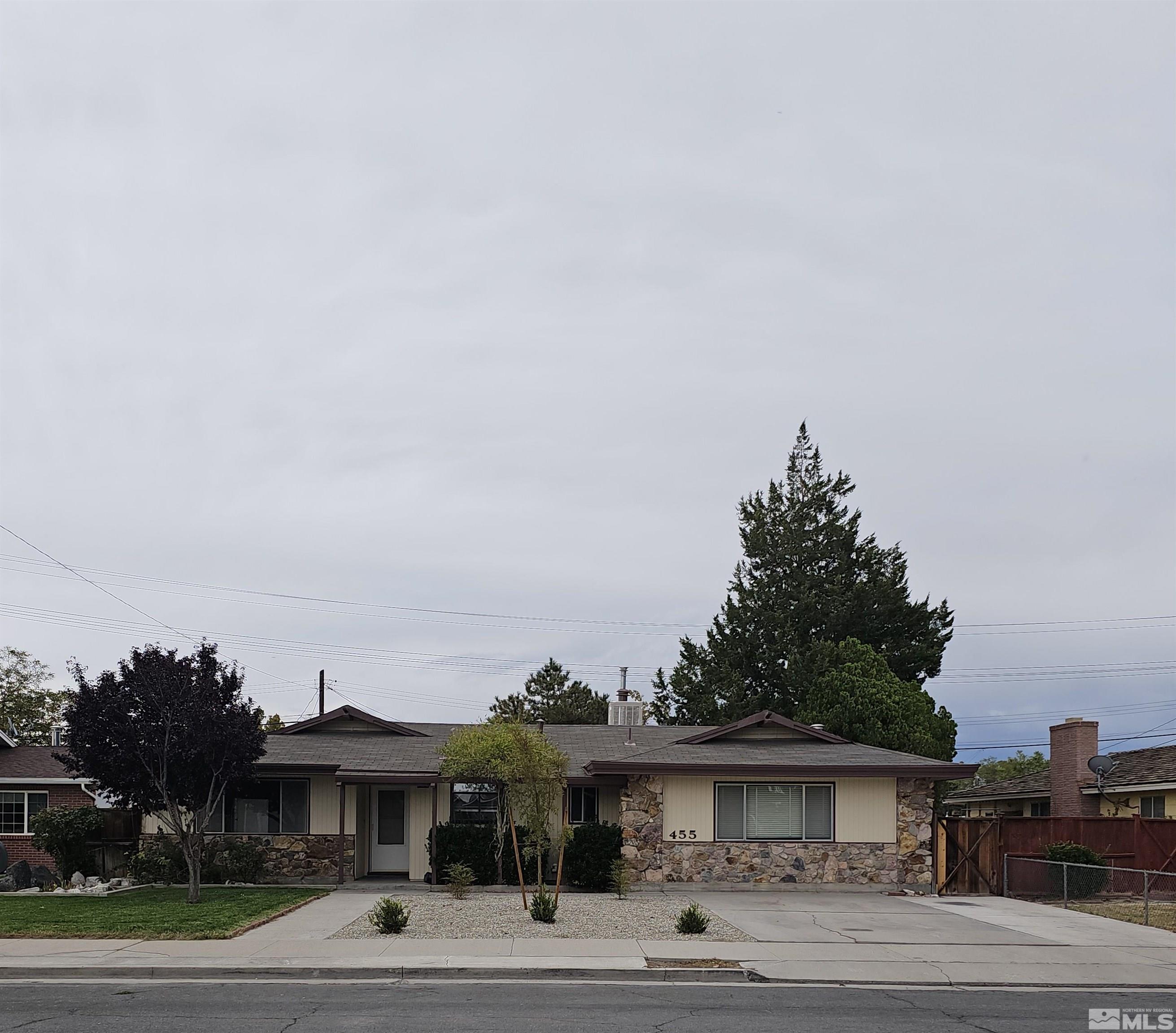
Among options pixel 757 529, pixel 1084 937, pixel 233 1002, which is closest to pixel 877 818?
pixel 1084 937

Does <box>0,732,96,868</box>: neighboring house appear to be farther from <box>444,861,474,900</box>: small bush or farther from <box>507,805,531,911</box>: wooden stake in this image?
<box>507,805,531,911</box>: wooden stake

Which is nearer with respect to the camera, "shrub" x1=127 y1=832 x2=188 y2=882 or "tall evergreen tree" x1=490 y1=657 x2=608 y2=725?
"shrub" x1=127 y1=832 x2=188 y2=882

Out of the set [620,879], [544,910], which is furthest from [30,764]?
[544,910]

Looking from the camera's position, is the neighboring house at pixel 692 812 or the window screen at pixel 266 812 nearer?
the neighboring house at pixel 692 812

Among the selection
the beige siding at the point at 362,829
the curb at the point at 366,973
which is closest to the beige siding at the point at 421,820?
the beige siding at the point at 362,829

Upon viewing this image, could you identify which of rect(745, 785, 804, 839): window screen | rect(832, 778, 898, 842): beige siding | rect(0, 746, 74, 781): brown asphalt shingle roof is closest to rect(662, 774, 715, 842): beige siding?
rect(745, 785, 804, 839): window screen

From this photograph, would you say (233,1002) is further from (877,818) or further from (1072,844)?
(1072,844)

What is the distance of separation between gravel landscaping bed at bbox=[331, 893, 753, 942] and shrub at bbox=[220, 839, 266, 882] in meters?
4.34

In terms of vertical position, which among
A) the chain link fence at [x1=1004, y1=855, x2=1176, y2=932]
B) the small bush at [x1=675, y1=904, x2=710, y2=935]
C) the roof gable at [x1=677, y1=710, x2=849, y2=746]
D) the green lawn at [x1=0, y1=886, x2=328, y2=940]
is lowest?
the chain link fence at [x1=1004, y1=855, x2=1176, y2=932]

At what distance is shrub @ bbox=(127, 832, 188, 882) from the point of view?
25.8 m

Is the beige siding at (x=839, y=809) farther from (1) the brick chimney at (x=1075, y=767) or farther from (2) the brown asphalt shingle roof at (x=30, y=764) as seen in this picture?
(2) the brown asphalt shingle roof at (x=30, y=764)

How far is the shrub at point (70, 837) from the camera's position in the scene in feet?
88.2

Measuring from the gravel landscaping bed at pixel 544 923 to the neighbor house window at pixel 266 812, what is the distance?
14.4ft

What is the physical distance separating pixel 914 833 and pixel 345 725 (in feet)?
48.1
